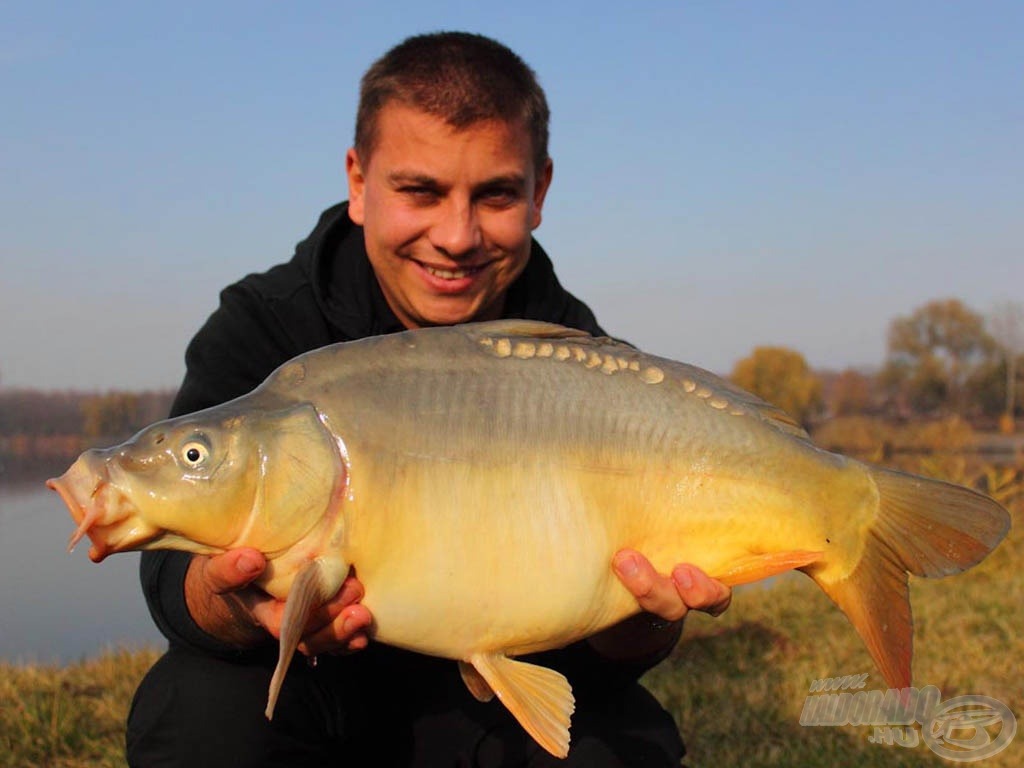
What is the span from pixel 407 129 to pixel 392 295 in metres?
0.38

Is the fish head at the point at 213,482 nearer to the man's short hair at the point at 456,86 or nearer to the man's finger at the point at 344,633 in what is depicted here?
the man's finger at the point at 344,633

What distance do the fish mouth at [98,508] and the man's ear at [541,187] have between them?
1247mm

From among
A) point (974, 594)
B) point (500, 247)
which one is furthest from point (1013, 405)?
point (500, 247)

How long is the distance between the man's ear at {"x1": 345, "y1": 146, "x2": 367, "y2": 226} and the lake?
7.44ft

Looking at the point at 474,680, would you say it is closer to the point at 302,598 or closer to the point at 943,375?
the point at 302,598

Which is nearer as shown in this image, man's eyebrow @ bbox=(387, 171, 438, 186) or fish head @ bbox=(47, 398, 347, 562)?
fish head @ bbox=(47, 398, 347, 562)

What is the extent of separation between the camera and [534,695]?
159cm

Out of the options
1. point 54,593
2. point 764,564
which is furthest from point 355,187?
point 54,593

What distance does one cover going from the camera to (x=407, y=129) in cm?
222

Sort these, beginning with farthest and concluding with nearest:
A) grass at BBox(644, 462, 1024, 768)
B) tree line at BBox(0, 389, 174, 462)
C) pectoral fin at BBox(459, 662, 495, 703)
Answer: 1. tree line at BBox(0, 389, 174, 462)
2. grass at BBox(644, 462, 1024, 768)
3. pectoral fin at BBox(459, 662, 495, 703)

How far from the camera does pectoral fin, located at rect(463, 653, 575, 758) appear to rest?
5.15 feet

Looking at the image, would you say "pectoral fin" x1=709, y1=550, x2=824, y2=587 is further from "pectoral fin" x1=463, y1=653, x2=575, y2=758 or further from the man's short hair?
the man's short hair

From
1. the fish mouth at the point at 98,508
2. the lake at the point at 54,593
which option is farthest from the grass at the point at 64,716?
the fish mouth at the point at 98,508

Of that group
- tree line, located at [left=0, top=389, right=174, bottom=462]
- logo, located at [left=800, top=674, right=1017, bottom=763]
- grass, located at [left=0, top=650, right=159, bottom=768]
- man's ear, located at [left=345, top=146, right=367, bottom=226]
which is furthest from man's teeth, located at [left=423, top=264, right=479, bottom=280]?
tree line, located at [left=0, top=389, right=174, bottom=462]
